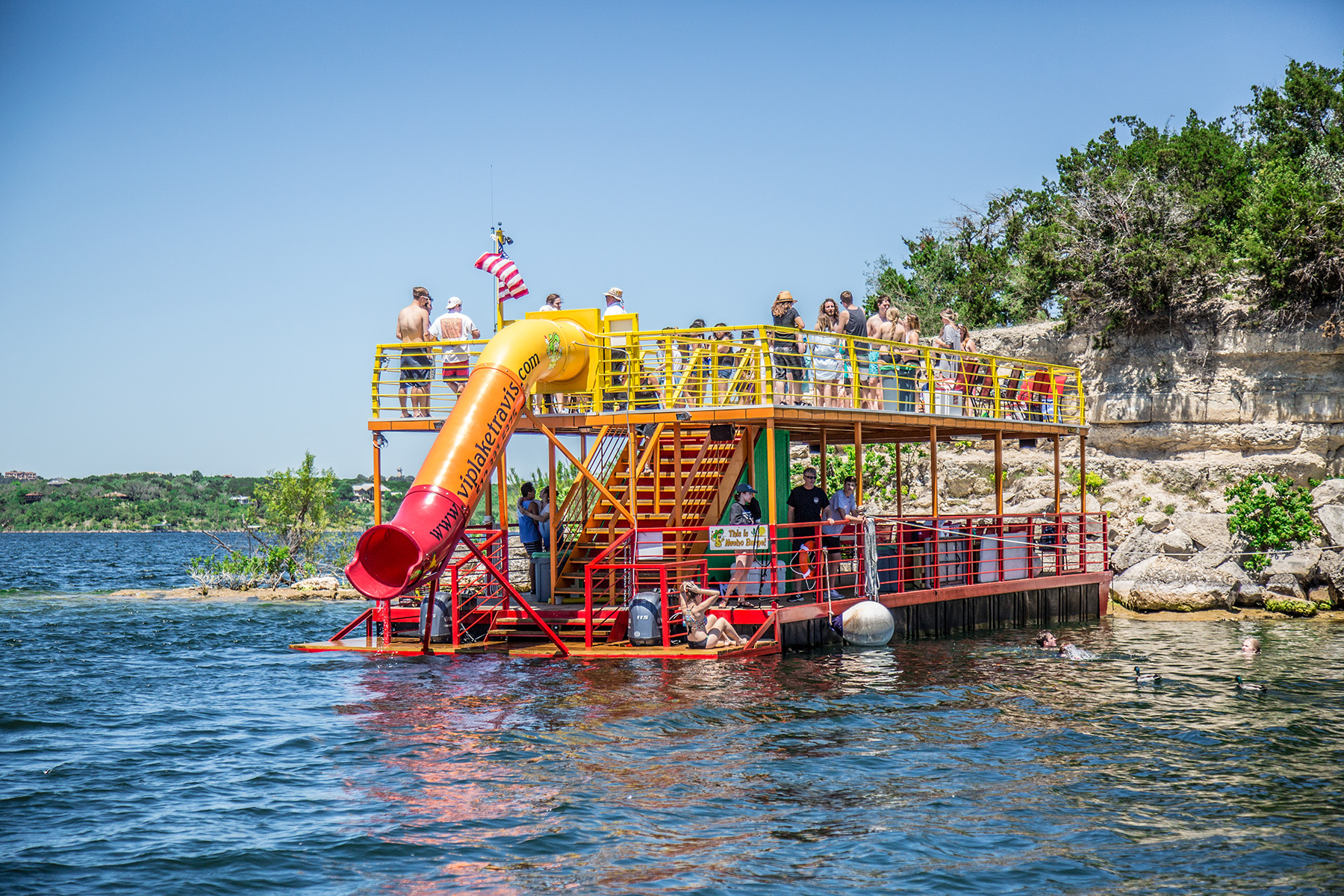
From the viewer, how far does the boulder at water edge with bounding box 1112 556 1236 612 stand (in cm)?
2578

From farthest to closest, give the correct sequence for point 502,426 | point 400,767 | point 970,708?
1. point 502,426
2. point 970,708
3. point 400,767

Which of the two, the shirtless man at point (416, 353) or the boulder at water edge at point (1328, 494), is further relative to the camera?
the boulder at water edge at point (1328, 494)

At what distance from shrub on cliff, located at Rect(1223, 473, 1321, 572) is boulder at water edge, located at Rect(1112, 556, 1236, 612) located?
1651mm

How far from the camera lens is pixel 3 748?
1374 centimetres

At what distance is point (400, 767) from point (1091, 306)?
30719 mm

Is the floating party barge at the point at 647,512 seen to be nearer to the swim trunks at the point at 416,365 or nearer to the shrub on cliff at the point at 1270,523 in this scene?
the swim trunks at the point at 416,365

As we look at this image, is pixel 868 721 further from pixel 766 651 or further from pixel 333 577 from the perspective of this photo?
pixel 333 577

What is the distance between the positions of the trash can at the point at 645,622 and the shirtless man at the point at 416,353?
5.09 metres

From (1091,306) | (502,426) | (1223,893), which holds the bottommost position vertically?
(1223,893)

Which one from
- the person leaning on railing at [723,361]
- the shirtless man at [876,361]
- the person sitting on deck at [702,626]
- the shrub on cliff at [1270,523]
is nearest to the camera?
the person sitting on deck at [702,626]

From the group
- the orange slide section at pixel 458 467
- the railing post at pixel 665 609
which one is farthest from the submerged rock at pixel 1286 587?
the orange slide section at pixel 458 467

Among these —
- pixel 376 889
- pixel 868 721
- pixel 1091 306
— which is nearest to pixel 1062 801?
pixel 868 721

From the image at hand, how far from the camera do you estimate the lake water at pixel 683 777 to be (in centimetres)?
911

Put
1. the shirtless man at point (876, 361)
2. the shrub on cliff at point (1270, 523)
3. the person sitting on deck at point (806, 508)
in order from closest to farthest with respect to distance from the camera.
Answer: the person sitting on deck at point (806, 508), the shirtless man at point (876, 361), the shrub on cliff at point (1270, 523)
